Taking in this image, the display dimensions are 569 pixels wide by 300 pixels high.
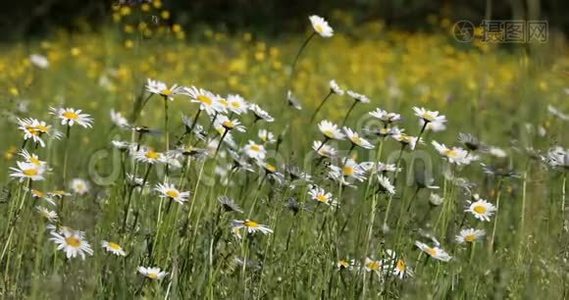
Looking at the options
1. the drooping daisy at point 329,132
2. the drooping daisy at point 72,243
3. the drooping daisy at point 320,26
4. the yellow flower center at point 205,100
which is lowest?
the drooping daisy at point 72,243

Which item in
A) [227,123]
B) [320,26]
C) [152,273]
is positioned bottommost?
[152,273]

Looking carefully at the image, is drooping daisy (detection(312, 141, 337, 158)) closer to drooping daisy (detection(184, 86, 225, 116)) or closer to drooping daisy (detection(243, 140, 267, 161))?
drooping daisy (detection(243, 140, 267, 161))

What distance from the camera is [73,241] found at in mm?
1639

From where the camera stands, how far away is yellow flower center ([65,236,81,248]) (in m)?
1.63

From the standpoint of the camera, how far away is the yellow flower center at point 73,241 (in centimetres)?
163

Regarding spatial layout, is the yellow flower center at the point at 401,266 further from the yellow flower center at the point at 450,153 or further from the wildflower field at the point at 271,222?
the yellow flower center at the point at 450,153

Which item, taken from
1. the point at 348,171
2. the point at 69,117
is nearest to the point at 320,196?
the point at 348,171

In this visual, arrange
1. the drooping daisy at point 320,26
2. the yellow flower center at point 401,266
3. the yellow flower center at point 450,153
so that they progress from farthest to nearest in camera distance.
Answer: the drooping daisy at point 320,26, the yellow flower center at point 450,153, the yellow flower center at point 401,266

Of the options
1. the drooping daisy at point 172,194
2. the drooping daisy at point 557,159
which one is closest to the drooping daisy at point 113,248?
the drooping daisy at point 172,194

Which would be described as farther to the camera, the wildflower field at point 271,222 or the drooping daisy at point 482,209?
the drooping daisy at point 482,209

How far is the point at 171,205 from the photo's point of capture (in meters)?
1.96

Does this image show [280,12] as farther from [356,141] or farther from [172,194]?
[172,194]

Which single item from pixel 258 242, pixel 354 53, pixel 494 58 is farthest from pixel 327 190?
pixel 494 58

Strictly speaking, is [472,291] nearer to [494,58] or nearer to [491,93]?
[491,93]
